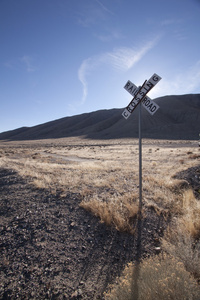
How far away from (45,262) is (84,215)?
1.70 m

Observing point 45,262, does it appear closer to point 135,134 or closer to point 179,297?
point 179,297

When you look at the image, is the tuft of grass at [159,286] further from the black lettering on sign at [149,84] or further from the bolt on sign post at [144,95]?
the black lettering on sign at [149,84]

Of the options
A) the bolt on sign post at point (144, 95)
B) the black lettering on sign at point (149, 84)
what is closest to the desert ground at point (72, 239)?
the bolt on sign post at point (144, 95)

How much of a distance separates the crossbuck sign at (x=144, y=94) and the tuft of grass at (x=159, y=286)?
3.34 m

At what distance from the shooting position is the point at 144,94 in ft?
13.6

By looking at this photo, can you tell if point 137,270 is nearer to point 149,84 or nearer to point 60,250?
point 60,250

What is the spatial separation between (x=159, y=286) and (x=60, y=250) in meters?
1.95

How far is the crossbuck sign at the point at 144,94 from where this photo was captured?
13.2 feet

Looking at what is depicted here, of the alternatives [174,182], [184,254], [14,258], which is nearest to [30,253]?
[14,258]

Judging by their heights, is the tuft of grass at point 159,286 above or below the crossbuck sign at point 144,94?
below

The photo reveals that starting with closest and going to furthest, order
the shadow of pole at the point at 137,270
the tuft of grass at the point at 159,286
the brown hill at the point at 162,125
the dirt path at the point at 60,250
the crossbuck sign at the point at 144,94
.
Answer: the tuft of grass at the point at 159,286
the shadow of pole at the point at 137,270
the dirt path at the point at 60,250
the crossbuck sign at the point at 144,94
the brown hill at the point at 162,125

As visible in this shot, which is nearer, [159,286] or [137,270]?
[159,286]

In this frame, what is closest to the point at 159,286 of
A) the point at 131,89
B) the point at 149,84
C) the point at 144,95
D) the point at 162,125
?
the point at 144,95

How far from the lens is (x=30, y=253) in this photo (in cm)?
303
